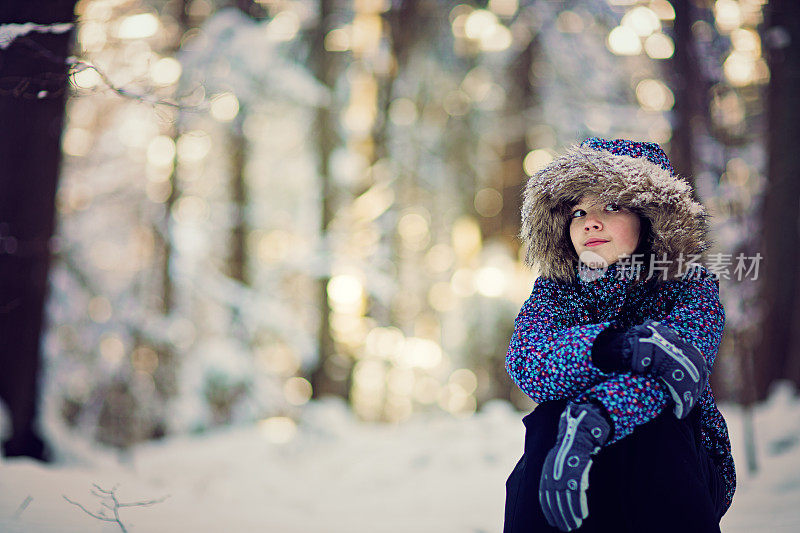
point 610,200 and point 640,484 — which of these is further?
A: point 610,200

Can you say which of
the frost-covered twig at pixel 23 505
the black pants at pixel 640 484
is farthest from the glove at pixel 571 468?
the frost-covered twig at pixel 23 505

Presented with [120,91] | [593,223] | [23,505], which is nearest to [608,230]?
[593,223]

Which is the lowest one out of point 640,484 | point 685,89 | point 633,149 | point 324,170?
point 640,484

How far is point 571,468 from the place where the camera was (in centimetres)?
184

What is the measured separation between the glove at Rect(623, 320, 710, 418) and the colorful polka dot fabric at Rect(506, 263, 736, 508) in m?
0.04

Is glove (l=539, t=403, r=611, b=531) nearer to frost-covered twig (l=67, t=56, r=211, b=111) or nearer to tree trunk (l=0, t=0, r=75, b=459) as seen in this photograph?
frost-covered twig (l=67, t=56, r=211, b=111)

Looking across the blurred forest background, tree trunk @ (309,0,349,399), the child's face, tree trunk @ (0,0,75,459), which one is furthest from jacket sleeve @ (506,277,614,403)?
tree trunk @ (309,0,349,399)

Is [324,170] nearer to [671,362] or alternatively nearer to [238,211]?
[238,211]

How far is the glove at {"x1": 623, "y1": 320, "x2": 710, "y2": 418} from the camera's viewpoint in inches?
75.4

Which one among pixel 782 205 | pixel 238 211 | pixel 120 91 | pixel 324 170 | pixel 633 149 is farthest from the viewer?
pixel 238 211

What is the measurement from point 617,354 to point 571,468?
390 mm

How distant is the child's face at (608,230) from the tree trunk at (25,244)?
3.94m

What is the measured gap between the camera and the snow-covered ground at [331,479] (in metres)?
3.25

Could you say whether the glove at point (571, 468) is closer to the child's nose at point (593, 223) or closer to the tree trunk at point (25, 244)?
the child's nose at point (593, 223)
